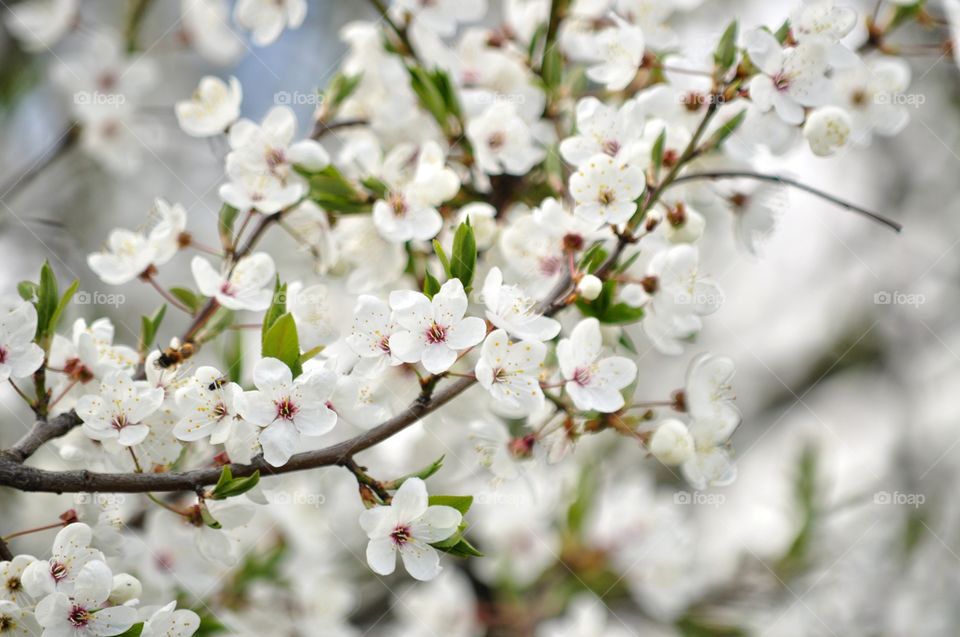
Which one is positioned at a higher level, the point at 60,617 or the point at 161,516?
the point at 60,617

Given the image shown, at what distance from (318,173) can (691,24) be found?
2.63m

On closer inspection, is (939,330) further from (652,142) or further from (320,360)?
(320,360)

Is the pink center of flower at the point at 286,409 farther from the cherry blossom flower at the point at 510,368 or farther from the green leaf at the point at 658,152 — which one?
the green leaf at the point at 658,152

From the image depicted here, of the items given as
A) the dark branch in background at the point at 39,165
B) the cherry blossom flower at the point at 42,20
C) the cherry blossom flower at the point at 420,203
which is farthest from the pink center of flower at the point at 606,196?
the cherry blossom flower at the point at 42,20

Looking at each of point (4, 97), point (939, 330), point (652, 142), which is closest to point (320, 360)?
point (652, 142)

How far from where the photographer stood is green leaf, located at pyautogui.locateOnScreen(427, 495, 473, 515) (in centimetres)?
128

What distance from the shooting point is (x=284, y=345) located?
126 centimetres

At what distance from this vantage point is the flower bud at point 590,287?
1.36 meters

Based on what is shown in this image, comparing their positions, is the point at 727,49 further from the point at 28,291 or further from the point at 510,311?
the point at 28,291

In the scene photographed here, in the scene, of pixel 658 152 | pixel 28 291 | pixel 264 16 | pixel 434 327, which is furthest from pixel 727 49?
pixel 28 291

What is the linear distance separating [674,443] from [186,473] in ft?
2.50

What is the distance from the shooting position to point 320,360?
4.42 ft

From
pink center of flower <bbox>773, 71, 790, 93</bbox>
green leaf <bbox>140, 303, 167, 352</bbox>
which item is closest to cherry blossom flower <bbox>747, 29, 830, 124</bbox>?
pink center of flower <bbox>773, 71, 790, 93</bbox>

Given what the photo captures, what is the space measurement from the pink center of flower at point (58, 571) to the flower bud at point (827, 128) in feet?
4.54
